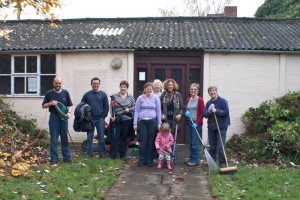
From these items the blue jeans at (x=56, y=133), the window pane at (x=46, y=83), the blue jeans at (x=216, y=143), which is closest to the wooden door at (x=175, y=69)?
the window pane at (x=46, y=83)

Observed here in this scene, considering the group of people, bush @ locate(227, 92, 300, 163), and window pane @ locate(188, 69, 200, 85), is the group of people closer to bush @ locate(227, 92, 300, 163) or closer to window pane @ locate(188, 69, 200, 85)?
bush @ locate(227, 92, 300, 163)

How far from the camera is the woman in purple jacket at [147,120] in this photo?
28.3 ft

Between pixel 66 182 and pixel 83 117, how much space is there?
221 centimetres

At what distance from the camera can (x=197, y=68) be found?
40.2ft

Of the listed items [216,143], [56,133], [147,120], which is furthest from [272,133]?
[56,133]

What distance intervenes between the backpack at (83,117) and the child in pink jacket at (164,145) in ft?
5.32

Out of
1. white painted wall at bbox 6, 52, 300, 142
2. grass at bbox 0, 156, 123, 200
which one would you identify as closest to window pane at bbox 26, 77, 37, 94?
white painted wall at bbox 6, 52, 300, 142

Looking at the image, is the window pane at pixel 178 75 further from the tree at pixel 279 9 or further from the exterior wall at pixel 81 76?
the tree at pixel 279 9

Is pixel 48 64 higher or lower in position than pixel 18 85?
higher

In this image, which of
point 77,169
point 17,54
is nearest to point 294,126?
point 77,169

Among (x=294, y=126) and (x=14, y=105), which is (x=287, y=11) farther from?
(x=14, y=105)

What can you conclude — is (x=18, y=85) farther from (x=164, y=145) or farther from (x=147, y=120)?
(x=164, y=145)

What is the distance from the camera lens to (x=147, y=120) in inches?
340

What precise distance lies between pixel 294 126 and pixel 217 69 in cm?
320
